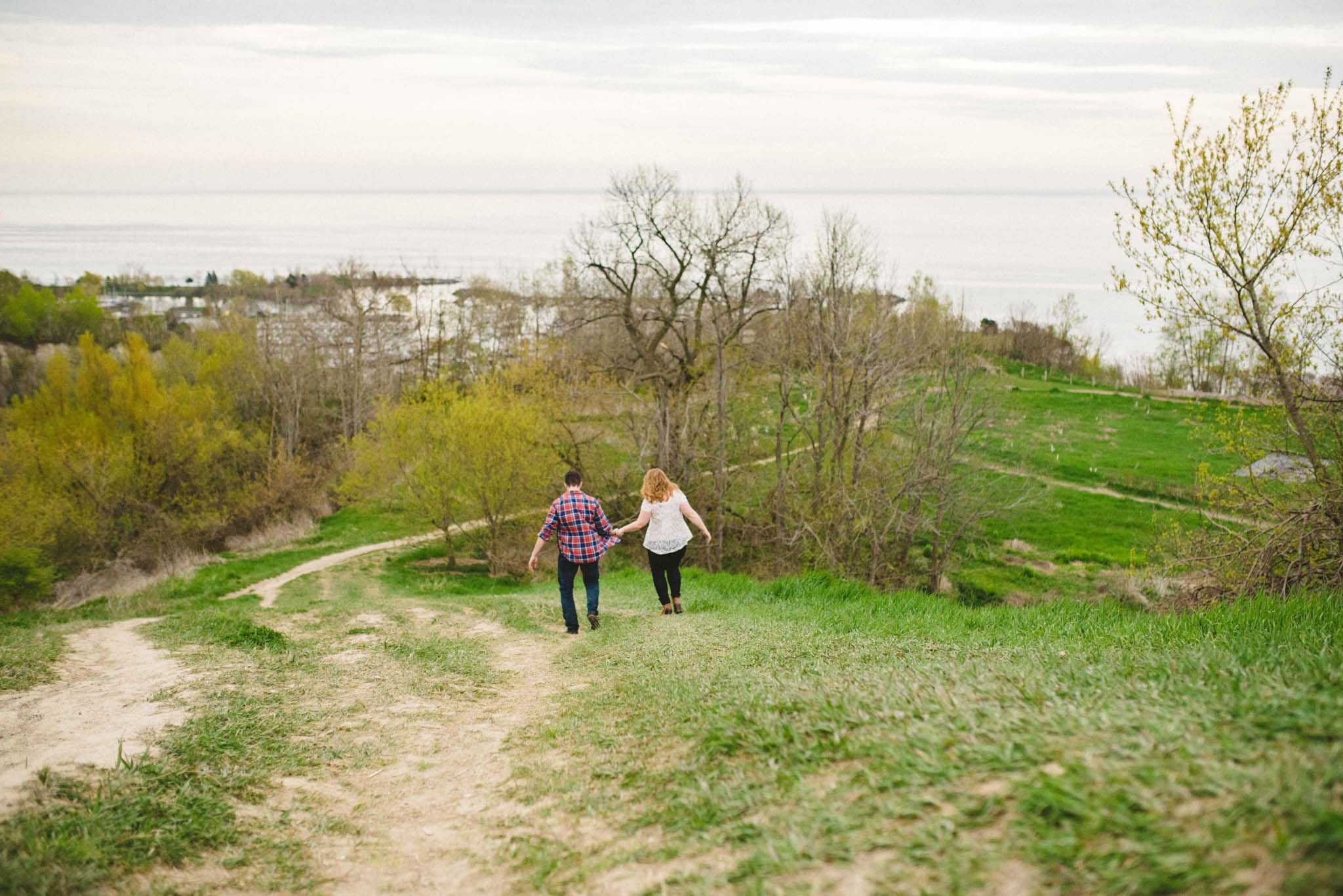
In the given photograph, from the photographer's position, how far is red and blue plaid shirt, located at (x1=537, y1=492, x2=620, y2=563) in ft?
36.6

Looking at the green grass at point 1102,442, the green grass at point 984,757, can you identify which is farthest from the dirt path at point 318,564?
the green grass at point 1102,442

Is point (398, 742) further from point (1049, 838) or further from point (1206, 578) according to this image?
point (1206, 578)

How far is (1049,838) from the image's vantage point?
11.6 ft

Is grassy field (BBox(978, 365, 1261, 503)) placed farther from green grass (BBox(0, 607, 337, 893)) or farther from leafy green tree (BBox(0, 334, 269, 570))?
leafy green tree (BBox(0, 334, 269, 570))

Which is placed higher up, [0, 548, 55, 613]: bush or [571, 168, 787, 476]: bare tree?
[571, 168, 787, 476]: bare tree

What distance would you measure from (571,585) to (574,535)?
73cm

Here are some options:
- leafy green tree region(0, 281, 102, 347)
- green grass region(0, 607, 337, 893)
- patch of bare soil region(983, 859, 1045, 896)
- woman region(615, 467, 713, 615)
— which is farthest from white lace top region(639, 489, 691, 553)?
leafy green tree region(0, 281, 102, 347)

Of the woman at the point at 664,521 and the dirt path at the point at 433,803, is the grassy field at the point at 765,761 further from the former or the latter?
the woman at the point at 664,521

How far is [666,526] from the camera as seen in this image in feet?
38.7

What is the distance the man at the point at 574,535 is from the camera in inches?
439

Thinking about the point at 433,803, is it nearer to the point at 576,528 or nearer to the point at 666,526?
the point at 576,528

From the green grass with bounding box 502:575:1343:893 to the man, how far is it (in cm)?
313

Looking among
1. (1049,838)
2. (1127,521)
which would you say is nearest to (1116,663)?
(1049,838)

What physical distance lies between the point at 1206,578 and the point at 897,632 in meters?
7.68
